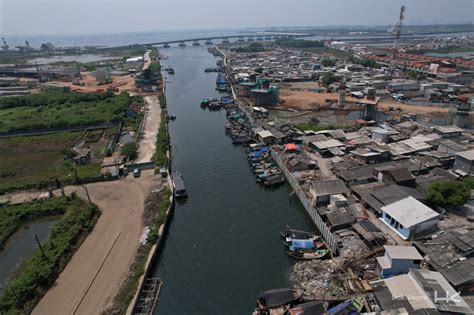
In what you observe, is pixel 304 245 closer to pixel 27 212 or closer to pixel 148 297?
pixel 148 297

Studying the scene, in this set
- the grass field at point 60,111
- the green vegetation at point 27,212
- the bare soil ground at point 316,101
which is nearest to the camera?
the green vegetation at point 27,212

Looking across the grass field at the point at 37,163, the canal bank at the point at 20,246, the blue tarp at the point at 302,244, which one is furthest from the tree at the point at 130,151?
the blue tarp at the point at 302,244

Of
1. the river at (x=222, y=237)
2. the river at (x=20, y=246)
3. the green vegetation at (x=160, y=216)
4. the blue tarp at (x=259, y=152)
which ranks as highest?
the blue tarp at (x=259, y=152)

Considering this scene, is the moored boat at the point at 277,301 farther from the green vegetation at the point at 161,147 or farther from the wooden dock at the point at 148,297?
the green vegetation at the point at 161,147

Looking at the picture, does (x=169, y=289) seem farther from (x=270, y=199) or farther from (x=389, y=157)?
(x=389, y=157)

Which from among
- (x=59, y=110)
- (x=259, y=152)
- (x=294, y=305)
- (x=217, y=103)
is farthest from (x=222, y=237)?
(x=59, y=110)

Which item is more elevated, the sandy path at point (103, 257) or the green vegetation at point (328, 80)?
the green vegetation at point (328, 80)

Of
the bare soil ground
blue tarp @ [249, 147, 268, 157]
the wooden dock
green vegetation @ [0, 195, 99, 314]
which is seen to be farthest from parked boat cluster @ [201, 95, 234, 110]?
the wooden dock
